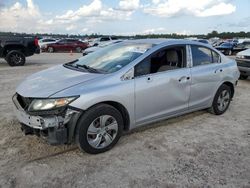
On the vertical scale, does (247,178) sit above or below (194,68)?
below

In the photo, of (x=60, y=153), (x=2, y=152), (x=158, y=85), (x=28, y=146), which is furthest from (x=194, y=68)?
(x=2, y=152)

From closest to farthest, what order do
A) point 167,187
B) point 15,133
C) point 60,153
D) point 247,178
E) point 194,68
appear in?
1. point 167,187
2. point 247,178
3. point 60,153
4. point 15,133
5. point 194,68

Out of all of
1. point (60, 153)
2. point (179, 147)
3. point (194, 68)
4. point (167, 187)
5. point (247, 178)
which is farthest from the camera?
point (194, 68)

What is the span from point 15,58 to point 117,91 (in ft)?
37.6

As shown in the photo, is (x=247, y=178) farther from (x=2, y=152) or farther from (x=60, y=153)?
(x=2, y=152)

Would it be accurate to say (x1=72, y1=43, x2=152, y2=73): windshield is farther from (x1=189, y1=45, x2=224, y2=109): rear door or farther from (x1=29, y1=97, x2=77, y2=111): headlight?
(x1=189, y1=45, x2=224, y2=109): rear door

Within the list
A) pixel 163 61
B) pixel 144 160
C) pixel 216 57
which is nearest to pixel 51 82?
pixel 144 160

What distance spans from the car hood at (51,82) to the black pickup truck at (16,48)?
10.4 metres

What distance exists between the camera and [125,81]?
13.6 ft

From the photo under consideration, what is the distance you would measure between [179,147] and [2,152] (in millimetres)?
2520

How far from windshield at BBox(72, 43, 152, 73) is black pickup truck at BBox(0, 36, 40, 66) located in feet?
32.8

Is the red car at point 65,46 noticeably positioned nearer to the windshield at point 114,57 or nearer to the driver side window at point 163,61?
the windshield at point 114,57

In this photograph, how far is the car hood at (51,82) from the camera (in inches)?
148

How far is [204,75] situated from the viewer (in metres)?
5.29
